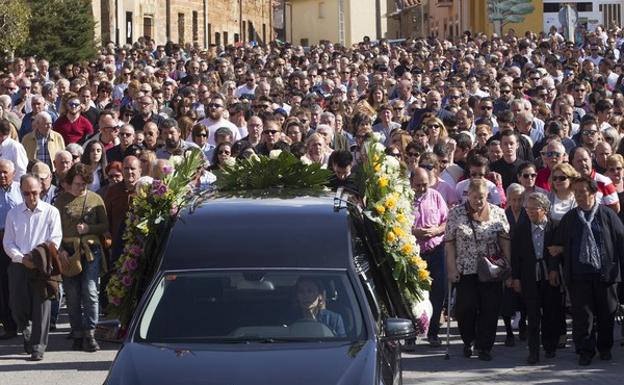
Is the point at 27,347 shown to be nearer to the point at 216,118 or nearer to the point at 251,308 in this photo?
the point at 251,308

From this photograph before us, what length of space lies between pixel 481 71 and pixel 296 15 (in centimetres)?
8499

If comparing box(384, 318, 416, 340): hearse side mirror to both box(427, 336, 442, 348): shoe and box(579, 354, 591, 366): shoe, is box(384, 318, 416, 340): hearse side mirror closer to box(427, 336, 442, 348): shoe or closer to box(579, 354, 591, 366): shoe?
box(579, 354, 591, 366): shoe

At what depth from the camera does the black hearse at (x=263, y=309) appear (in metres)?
8.55

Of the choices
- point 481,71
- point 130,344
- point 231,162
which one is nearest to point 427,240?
point 231,162

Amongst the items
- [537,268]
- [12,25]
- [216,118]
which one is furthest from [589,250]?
[12,25]

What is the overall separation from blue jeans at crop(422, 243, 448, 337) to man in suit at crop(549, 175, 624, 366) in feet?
4.26

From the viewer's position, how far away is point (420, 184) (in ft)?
47.9

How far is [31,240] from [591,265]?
5025 millimetres

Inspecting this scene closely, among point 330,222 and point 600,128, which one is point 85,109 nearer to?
point 600,128

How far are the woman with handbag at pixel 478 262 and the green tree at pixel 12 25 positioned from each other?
25465 mm

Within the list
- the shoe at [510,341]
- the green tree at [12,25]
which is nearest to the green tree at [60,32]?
the green tree at [12,25]

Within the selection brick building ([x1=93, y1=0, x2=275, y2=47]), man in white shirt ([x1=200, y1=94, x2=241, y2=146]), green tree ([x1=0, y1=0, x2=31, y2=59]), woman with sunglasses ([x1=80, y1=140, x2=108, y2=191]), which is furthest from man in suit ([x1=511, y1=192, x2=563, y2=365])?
brick building ([x1=93, y1=0, x2=275, y2=47])

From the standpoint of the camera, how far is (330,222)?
9.78 metres

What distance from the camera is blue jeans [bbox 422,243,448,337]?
14.5m
